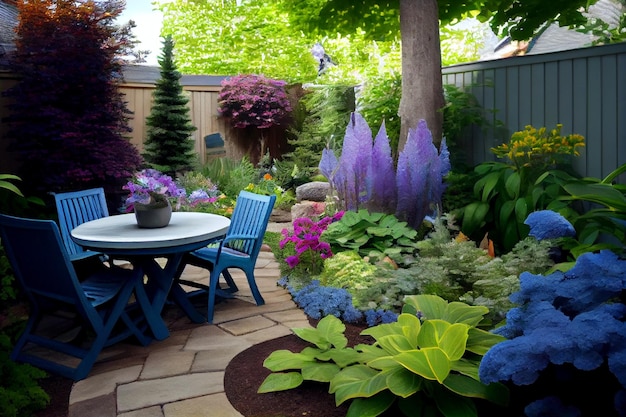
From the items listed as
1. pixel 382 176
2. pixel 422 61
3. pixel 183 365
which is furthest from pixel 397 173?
pixel 183 365

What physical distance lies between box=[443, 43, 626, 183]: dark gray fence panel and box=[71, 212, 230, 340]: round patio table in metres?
2.90

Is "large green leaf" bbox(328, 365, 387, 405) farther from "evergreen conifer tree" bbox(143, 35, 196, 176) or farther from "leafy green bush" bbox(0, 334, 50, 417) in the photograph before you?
"evergreen conifer tree" bbox(143, 35, 196, 176)

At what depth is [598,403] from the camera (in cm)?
197

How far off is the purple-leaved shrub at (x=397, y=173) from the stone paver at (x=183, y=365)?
1209 millimetres

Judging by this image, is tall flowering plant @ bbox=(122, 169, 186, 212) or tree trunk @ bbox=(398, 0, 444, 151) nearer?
tall flowering plant @ bbox=(122, 169, 186, 212)

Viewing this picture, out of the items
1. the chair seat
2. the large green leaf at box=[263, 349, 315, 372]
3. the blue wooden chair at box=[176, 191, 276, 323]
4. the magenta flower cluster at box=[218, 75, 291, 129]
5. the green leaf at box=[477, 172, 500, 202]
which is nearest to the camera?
the large green leaf at box=[263, 349, 315, 372]

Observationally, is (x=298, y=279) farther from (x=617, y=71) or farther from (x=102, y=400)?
(x=617, y=71)

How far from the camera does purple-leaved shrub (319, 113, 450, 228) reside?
504 centimetres

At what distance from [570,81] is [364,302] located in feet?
8.50

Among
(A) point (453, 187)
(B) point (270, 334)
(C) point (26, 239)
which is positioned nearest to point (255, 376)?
(B) point (270, 334)

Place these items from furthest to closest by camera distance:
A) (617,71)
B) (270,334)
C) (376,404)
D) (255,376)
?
(617,71)
(270,334)
(255,376)
(376,404)

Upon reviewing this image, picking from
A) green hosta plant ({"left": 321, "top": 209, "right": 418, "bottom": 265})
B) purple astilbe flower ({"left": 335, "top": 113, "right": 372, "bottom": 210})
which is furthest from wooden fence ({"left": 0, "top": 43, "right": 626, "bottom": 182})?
green hosta plant ({"left": 321, "top": 209, "right": 418, "bottom": 265})

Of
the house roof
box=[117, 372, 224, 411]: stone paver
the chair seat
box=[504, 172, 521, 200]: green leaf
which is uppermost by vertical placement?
the house roof

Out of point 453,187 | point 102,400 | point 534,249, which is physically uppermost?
point 453,187
